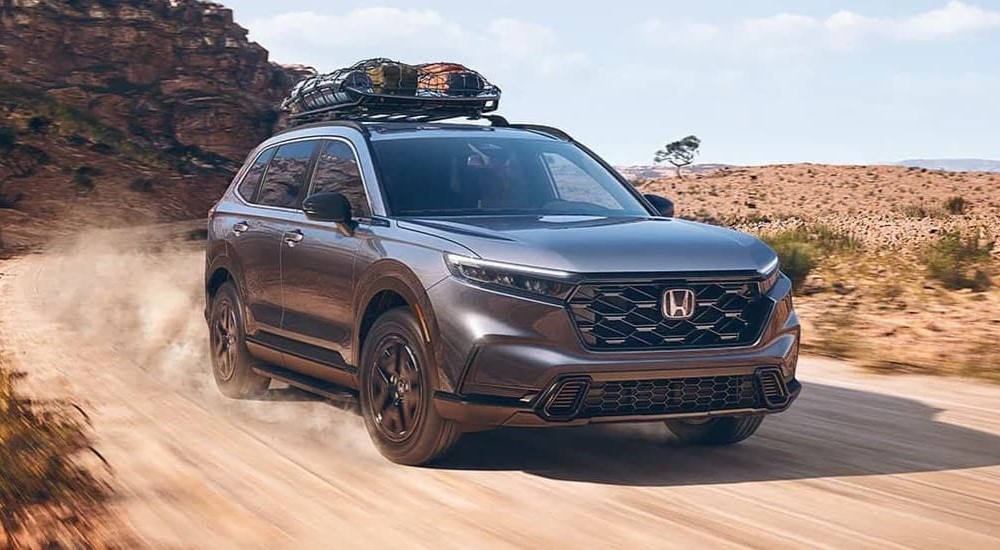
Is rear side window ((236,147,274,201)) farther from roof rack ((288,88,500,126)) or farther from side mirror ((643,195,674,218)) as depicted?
side mirror ((643,195,674,218))

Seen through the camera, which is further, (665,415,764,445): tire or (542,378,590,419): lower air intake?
(665,415,764,445): tire

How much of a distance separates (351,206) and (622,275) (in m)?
2.07

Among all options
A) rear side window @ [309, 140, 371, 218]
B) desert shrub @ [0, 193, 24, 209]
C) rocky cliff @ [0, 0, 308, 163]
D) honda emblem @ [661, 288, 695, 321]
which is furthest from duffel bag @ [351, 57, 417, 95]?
rocky cliff @ [0, 0, 308, 163]

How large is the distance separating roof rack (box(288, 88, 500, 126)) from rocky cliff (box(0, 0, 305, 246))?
3350 cm

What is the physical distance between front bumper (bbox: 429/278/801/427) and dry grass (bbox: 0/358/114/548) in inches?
68.1

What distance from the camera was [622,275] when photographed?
6.34m

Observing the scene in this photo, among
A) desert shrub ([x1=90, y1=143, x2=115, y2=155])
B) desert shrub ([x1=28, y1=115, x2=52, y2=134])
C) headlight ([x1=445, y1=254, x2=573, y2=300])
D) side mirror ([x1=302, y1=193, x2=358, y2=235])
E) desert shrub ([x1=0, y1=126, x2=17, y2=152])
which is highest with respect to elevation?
side mirror ([x1=302, y1=193, x2=358, y2=235])

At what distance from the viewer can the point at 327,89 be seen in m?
9.25

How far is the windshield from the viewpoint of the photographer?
25.3 feet

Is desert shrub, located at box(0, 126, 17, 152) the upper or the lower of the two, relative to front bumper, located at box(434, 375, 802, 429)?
lower

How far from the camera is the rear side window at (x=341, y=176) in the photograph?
7.82 meters

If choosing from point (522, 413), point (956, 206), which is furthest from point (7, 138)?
point (522, 413)

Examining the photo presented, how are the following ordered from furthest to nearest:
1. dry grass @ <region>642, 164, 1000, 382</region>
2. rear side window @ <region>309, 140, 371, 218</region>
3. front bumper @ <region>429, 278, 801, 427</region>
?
dry grass @ <region>642, 164, 1000, 382</region>, rear side window @ <region>309, 140, 371, 218</region>, front bumper @ <region>429, 278, 801, 427</region>

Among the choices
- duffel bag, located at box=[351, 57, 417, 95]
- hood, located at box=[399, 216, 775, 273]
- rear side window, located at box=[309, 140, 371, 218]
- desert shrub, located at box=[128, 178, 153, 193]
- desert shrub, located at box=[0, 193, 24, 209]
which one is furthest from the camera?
desert shrub, located at box=[128, 178, 153, 193]
